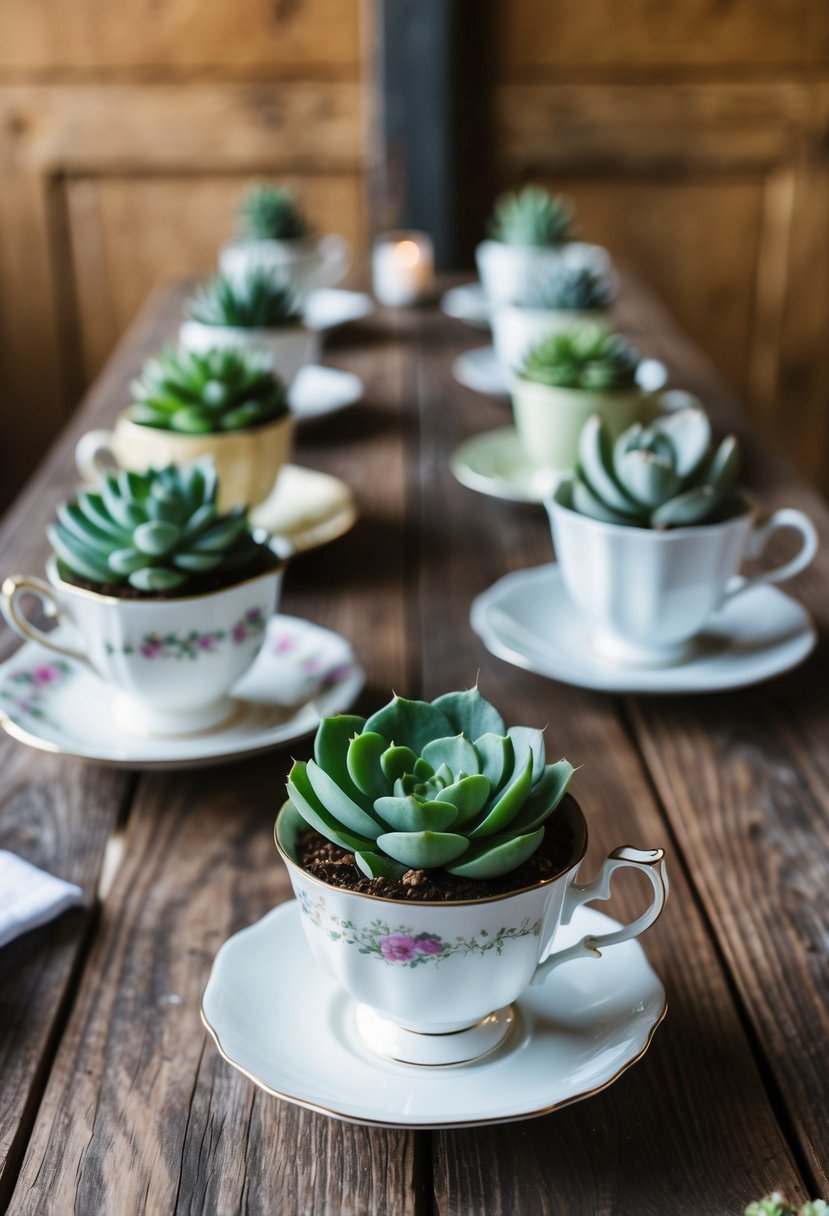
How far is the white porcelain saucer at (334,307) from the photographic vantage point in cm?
177

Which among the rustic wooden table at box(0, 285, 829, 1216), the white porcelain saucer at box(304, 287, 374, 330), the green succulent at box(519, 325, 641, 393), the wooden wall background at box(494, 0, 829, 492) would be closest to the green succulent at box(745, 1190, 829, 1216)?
the rustic wooden table at box(0, 285, 829, 1216)

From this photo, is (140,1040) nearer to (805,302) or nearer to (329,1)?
(329,1)

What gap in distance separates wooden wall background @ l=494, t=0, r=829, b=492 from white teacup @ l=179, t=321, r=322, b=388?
5.37 feet

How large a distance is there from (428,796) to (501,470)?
0.77 m

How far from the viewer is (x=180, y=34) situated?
268 centimetres

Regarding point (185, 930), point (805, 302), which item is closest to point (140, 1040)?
point (185, 930)

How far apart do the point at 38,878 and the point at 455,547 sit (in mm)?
535

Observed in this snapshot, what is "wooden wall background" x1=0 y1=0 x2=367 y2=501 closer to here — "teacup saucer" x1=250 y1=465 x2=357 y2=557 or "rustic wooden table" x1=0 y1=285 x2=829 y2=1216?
"teacup saucer" x1=250 y1=465 x2=357 y2=557

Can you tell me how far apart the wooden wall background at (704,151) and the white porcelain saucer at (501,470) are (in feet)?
5.41

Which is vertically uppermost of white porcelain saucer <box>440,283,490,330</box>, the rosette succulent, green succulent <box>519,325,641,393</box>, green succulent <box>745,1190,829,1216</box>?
the rosette succulent

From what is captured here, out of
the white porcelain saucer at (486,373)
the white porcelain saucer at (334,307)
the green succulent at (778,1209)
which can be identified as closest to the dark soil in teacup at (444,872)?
the green succulent at (778,1209)

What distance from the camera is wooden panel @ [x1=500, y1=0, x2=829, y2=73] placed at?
8.67 feet

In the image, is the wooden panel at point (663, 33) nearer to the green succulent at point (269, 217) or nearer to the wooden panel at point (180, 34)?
the wooden panel at point (180, 34)

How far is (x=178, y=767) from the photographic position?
0.76 meters
